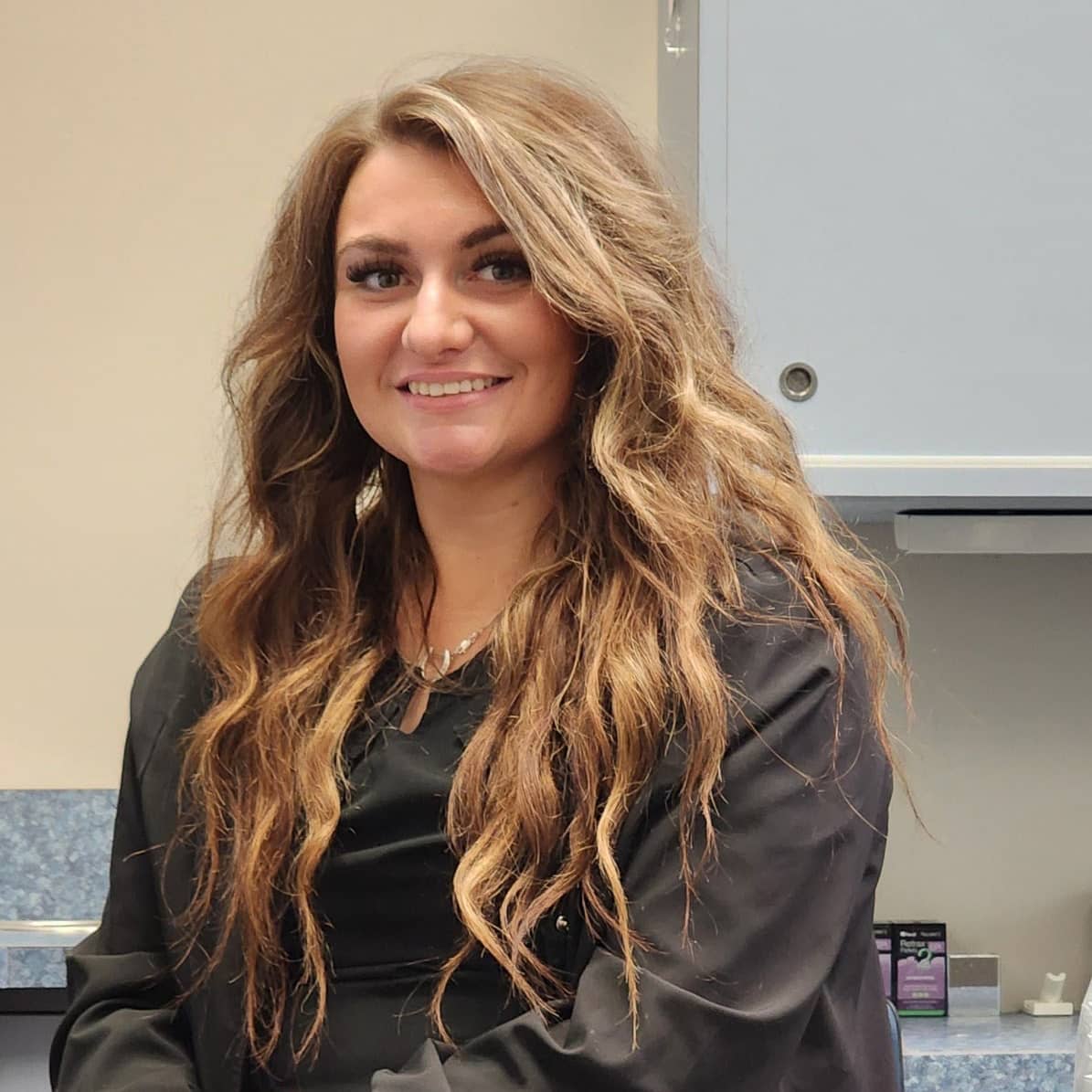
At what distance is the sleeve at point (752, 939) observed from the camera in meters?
1.04

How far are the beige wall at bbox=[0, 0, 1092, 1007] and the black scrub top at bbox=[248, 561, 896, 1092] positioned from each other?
0.91 metres

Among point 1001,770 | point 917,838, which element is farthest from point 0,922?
point 1001,770

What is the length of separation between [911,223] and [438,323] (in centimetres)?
66

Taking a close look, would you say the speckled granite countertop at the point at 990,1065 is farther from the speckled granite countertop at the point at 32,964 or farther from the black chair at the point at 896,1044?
the speckled granite countertop at the point at 32,964

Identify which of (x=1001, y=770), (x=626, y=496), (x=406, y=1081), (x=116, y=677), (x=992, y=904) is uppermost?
(x=626, y=496)

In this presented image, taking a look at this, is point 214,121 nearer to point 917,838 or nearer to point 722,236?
point 722,236

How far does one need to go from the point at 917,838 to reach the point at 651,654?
1.09 metres

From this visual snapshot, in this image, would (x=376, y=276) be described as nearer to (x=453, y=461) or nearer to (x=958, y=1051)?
(x=453, y=461)

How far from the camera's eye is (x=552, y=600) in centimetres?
126

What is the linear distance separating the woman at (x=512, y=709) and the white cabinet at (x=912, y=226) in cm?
27

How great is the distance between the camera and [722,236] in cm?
162

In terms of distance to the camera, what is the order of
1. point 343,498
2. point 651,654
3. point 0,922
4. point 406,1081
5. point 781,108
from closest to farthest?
point 406,1081 < point 651,654 < point 343,498 < point 781,108 < point 0,922

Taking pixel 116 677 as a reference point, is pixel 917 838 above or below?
below

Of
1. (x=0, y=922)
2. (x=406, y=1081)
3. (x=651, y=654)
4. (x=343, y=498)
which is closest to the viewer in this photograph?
(x=406, y=1081)
